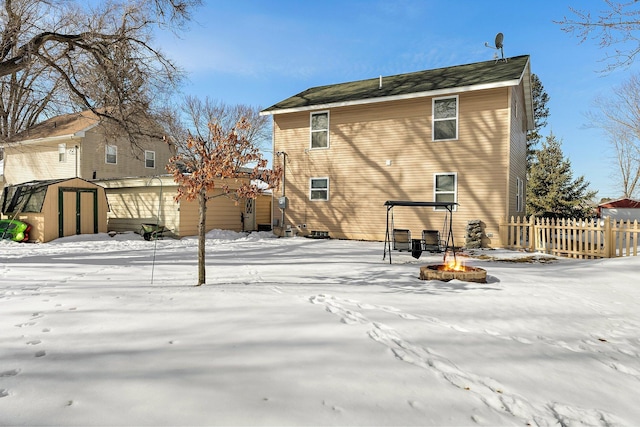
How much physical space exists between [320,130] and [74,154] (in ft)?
52.6

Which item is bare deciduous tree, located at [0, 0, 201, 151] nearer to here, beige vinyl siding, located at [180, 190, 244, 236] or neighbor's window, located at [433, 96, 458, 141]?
Result: beige vinyl siding, located at [180, 190, 244, 236]

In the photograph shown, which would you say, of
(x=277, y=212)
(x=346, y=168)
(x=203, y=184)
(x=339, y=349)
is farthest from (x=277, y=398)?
(x=277, y=212)

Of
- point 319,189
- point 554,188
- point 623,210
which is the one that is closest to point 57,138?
point 319,189

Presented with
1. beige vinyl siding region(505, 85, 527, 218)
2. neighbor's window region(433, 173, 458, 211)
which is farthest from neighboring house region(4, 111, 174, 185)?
beige vinyl siding region(505, 85, 527, 218)

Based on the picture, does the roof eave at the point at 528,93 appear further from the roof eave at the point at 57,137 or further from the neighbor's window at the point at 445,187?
the roof eave at the point at 57,137

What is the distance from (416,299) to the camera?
18.4 feet

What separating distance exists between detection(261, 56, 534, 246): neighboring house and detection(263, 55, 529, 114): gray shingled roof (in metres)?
0.05

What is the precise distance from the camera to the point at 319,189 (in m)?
17.3

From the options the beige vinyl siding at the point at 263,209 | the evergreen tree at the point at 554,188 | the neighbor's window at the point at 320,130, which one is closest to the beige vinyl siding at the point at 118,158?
the beige vinyl siding at the point at 263,209

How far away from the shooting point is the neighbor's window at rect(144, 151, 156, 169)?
25.6 m

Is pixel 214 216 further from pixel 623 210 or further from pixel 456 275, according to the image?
pixel 623 210

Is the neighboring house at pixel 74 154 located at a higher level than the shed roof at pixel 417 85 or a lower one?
lower

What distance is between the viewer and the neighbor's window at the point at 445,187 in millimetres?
14633

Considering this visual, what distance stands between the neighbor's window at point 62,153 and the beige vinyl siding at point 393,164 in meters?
14.7
